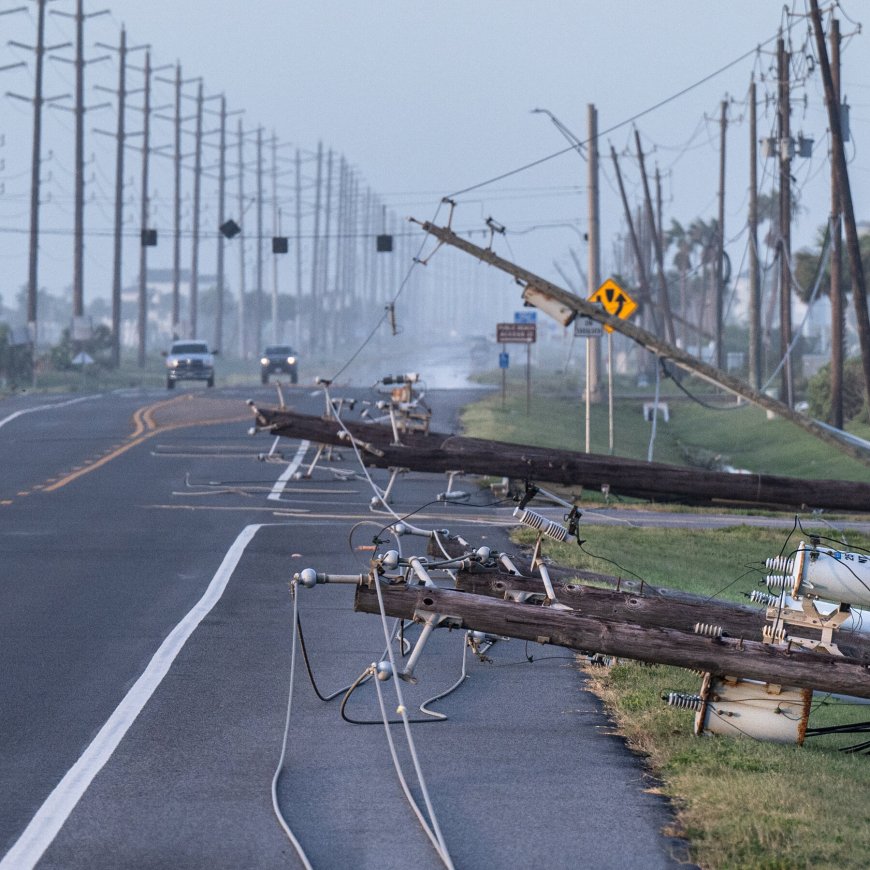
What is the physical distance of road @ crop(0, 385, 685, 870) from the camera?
24.8ft

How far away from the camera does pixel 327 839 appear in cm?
756

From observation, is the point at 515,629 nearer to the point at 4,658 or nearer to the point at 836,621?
the point at 836,621

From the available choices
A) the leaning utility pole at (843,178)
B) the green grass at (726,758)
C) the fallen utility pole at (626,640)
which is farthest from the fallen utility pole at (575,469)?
the leaning utility pole at (843,178)

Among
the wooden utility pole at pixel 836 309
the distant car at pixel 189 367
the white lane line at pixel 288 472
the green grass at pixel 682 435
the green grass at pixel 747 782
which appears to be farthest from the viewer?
the distant car at pixel 189 367

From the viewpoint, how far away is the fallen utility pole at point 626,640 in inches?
368

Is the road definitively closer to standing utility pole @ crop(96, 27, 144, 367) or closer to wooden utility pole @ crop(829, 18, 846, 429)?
wooden utility pole @ crop(829, 18, 846, 429)

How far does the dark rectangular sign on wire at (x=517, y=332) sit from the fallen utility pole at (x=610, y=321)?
1773cm

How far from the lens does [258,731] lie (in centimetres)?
987

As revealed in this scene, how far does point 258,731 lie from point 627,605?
2.69 m

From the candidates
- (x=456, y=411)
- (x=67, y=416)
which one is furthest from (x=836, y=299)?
(x=67, y=416)

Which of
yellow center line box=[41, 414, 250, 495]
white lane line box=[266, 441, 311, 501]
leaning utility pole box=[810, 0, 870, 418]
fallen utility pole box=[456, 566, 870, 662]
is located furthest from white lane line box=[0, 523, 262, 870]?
leaning utility pole box=[810, 0, 870, 418]

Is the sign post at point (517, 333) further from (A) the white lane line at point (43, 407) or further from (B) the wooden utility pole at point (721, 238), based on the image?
(B) the wooden utility pole at point (721, 238)

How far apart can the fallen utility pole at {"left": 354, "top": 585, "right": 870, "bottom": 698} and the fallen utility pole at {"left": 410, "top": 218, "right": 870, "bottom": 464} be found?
18.0 meters

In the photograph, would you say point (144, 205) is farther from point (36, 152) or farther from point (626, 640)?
point (626, 640)
